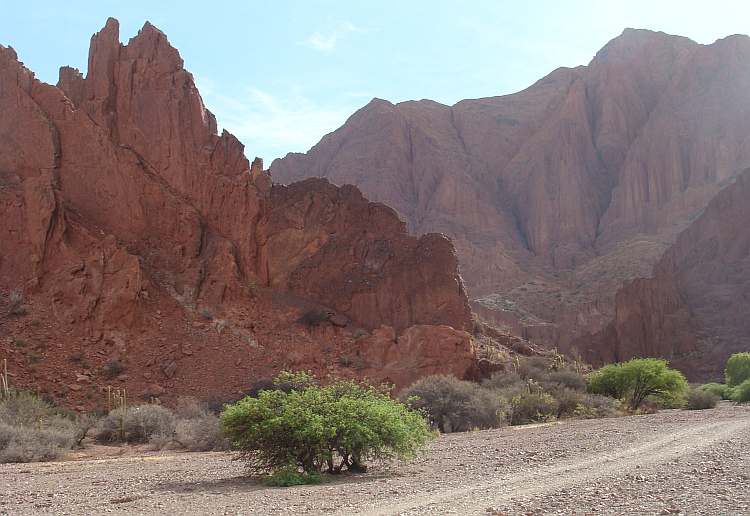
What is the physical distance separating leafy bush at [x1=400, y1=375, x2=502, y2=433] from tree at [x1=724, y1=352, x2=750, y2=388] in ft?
97.5

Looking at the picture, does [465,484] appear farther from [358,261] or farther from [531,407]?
[358,261]

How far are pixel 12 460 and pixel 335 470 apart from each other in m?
9.54

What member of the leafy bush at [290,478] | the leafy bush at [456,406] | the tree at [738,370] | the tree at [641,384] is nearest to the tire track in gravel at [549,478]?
the leafy bush at [290,478]

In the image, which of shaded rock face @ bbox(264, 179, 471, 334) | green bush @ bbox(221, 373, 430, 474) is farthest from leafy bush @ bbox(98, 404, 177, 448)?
shaded rock face @ bbox(264, 179, 471, 334)

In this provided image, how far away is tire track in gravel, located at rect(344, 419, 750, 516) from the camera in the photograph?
30.9 feet

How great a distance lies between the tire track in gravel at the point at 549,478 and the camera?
942 centimetres

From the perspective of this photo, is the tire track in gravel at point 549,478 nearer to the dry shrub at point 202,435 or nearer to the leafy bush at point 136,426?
the dry shrub at point 202,435

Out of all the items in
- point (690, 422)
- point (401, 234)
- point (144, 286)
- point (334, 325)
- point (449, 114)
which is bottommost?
point (690, 422)

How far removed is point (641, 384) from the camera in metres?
32.0

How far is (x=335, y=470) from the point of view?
12773 millimetres

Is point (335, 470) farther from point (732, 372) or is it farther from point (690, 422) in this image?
point (732, 372)

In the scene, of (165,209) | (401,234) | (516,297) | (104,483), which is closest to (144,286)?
(165,209)

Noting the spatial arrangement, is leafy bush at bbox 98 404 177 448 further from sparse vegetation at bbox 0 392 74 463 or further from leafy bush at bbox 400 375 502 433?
leafy bush at bbox 400 375 502 433

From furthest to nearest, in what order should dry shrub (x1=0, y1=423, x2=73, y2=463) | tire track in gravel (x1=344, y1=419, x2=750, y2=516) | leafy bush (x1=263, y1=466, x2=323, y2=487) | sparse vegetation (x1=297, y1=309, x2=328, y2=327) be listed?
sparse vegetation (x1=297, y1=309, x2=328, y2=327) < dry shrub (x1=0, y1=423, x2=73, y2=463) < leafy bush (x1=263, y1=466, x2=323, y2=487) < tire track in gravel (x1=344, y1=419, x2=750, y2=516)
